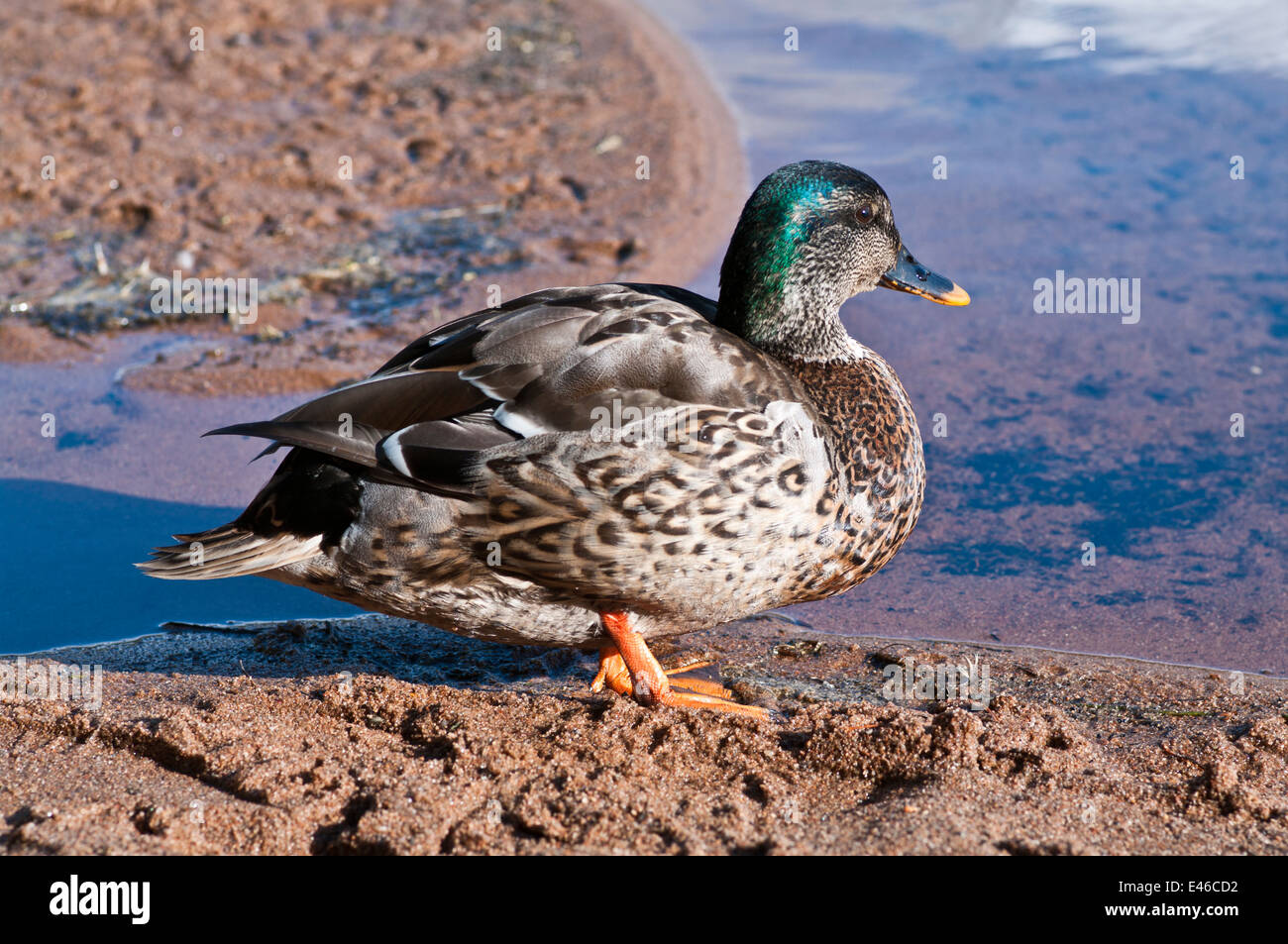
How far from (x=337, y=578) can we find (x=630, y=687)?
92cm

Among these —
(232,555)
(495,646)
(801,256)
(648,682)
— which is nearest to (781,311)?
(801,256)

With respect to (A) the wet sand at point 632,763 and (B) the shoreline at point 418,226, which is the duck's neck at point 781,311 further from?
(B) the shoreline at point 418,226

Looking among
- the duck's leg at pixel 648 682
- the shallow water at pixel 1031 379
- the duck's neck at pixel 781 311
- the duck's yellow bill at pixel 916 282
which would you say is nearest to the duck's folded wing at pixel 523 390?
the duck's neck at pixel 781 311

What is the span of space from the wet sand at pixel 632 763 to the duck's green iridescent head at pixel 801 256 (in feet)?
3.41

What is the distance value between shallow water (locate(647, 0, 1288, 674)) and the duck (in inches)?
35.6

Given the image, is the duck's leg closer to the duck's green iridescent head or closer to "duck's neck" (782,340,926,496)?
"duck's neck" (782,340,926,496)

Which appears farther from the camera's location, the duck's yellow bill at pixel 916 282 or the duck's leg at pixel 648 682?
the duck's yellow bill at pixel 916 282

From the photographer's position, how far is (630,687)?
3.81 m

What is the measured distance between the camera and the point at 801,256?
385cm

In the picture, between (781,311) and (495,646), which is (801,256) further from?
(495,646)

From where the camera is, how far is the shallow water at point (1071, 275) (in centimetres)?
446
